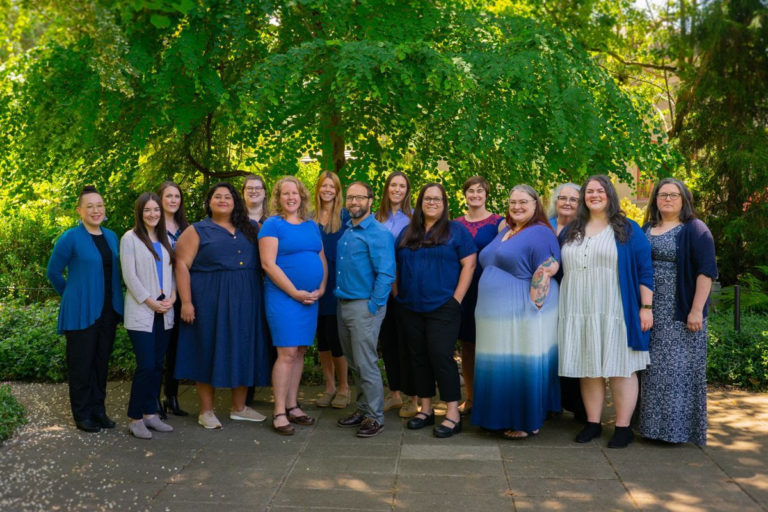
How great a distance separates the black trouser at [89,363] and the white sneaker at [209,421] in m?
0.78

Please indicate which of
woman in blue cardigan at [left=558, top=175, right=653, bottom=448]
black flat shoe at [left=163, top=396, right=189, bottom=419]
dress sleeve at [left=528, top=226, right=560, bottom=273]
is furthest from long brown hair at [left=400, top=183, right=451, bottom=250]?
black flat shoe at [left=163, top=396, right=189, bottom=419]

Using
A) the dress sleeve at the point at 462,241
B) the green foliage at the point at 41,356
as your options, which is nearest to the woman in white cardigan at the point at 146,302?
the green foliage at the point at 41,356

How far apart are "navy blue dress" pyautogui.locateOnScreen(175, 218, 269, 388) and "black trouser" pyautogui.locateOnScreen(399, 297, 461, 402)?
1.29 m

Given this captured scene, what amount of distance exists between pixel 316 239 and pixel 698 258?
9.46 feet

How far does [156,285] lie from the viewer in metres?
5.56

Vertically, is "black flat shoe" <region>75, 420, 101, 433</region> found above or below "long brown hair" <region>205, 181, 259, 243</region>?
below

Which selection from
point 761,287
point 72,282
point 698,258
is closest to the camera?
point 698,258

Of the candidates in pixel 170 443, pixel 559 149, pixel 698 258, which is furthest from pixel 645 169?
pixel 170 443

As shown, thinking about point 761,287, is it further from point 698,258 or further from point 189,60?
point 189,60

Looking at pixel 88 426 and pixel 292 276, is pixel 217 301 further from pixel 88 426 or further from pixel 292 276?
pixel 88 426

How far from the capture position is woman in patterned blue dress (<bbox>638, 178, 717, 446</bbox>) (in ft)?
17.1

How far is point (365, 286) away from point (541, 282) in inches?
52.3

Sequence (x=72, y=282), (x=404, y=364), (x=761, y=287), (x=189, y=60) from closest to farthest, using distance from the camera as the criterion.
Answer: (x=72, y=282) < (x=404, y=364) < (x=189, y=60) < (x=761, y=287)

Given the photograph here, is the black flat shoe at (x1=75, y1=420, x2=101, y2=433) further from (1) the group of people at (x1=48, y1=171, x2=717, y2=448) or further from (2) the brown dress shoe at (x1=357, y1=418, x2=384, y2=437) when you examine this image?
(2) the brown dress shoe at (x1=357, y1=418, x2=384, y2=437)
